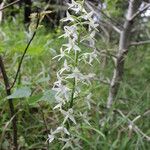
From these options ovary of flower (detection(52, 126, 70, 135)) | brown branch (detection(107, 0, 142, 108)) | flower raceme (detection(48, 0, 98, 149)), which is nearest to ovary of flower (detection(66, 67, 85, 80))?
flower raceme (detection(48, 0, 98, 149))

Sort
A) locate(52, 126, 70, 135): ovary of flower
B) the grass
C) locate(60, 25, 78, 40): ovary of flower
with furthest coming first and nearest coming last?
1. the grass
2. locate(52, 126, 70, 135): ovary of flower
3. locate(60, 25, 78, 40): ovary of flower

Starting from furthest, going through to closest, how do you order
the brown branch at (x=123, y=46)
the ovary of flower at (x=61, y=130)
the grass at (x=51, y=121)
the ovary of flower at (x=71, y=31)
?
the brown branch at (x=123, y=46) → the grass at (x=51, y=121) → the ovary of flower at (x=61, y=130) → the ovary of flower at (x=71, y=31)

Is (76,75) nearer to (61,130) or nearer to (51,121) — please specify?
(61,130)

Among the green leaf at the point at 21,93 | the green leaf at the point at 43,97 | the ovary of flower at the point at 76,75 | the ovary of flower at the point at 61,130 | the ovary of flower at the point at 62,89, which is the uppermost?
the ovary of flower at the point at 76,75

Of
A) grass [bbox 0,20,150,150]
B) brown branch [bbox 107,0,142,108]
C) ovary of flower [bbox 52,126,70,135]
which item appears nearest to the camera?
ovary of flower [bbox 52,126,70,135]

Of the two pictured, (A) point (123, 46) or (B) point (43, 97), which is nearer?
(B) point (43, 97)

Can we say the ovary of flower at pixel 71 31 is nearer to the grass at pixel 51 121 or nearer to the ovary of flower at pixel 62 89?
the ovary of flower at pixel 62 89

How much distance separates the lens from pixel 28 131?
8.73ft

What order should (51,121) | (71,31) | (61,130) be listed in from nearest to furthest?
1. (71,31)
2. (61,130)
3. (51,121)

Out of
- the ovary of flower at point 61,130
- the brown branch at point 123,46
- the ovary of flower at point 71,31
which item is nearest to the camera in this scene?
the ovary of flower at point 71,31

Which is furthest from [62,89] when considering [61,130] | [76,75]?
[61,130]

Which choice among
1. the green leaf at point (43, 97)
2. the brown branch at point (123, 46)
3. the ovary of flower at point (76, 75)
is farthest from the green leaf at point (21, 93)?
the brown branch at point (123, 46)

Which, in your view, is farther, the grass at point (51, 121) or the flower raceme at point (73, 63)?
the grass at point (51, 121)

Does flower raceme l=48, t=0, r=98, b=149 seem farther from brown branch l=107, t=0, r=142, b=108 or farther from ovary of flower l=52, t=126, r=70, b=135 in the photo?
brown branch l=107, t=0, r=142, b=108
